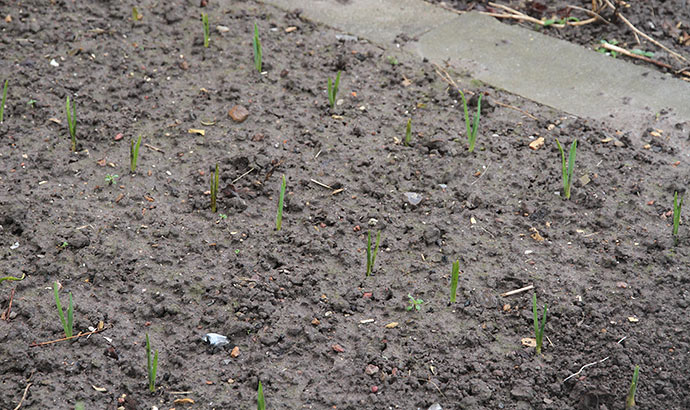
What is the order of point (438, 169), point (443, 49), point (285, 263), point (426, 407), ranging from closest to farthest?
point (426, 407), point (285, 263), point (438, 169), point (443, 49)

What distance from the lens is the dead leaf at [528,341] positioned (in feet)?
8.26

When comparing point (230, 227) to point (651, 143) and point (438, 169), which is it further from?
point (651, 143)

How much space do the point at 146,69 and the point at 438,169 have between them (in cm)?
160

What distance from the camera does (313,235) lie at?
292 centimetres

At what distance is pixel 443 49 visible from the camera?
4039mm

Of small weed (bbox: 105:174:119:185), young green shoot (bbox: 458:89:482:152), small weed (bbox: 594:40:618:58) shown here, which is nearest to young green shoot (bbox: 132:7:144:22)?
small weed (bbox: 105:174:119:185)

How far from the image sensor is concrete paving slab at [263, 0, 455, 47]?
13.8ft

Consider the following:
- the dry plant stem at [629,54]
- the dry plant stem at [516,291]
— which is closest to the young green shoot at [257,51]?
the dry plant stem at [516,291]

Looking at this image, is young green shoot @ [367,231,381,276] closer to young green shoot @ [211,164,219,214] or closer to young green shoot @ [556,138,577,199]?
young green shoot @ [211,164,219,214]

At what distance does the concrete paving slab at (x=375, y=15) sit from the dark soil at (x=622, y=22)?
203 mm

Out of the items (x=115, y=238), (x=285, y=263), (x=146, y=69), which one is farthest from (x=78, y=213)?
(x=146, y=69)

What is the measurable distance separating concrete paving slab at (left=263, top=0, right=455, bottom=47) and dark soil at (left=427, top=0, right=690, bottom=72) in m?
0.20

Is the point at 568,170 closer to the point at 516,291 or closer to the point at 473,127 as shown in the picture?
the point at 473,127

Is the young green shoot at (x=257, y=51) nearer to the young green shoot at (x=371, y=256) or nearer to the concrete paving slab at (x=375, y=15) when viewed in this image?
the concrete paving slab at (x=375, y=15)
